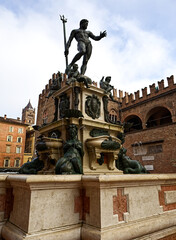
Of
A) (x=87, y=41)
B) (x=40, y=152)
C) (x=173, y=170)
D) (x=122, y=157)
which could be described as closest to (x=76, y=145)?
(x=40, y=152)

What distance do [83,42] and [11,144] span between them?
114ft

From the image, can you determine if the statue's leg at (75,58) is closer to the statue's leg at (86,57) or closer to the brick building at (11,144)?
the statue's leg at (86,57)

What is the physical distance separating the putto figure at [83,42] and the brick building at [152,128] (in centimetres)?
1019

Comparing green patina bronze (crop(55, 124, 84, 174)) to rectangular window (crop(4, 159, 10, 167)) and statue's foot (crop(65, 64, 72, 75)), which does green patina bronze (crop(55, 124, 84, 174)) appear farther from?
rectangular window (crop(4, 159, 10, 167))

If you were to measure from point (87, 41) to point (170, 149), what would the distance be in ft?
48.8

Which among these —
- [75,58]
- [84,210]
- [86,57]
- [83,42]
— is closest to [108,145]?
[84,210]

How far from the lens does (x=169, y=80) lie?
65.6 ft

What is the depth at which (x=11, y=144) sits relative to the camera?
36.0 metres

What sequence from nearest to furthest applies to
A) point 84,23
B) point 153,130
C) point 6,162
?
point 84,23, point 153,130, point 6,162

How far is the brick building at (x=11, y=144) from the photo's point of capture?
3500cm

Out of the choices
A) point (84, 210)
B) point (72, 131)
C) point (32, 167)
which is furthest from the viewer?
point (32, 167)

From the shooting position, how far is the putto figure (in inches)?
219

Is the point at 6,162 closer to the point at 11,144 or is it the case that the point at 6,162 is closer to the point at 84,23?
the point at 11,144

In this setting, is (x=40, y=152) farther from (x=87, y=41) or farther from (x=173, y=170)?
(x=173, y=170)
